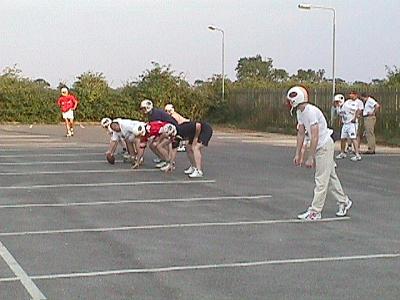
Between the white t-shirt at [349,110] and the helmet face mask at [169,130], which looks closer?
the helmet face mask at [169,130]

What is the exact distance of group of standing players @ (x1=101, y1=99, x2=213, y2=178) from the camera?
15680mm

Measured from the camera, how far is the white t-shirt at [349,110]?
19.6m

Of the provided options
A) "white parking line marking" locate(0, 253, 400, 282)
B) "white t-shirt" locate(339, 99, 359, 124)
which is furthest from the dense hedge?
"white parking line marking" locate(0, 253, 400, 282)

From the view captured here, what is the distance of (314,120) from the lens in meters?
10.5

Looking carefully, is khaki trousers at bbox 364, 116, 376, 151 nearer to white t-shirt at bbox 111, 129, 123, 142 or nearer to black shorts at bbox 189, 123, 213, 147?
black shorts at bbox 189, 123, 213, 147

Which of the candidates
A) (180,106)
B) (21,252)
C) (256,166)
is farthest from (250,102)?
(21,252)

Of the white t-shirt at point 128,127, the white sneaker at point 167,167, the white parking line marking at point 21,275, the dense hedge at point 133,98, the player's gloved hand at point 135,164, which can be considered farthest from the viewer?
the dense hedge at point 133,98

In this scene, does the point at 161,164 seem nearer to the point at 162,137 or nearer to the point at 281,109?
the point at 162,137

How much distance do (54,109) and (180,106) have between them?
6.33 metres

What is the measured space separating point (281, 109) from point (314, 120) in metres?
25.4

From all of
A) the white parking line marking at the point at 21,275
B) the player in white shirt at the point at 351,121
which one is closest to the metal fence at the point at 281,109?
the player in white shirt at the point at 351,121

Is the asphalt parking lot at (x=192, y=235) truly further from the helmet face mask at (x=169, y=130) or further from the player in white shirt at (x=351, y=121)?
the player in white shirt at (x=351, y=121)

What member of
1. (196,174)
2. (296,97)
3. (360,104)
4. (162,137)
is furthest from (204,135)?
(360,104)

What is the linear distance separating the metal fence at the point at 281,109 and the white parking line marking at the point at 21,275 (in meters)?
20.4
